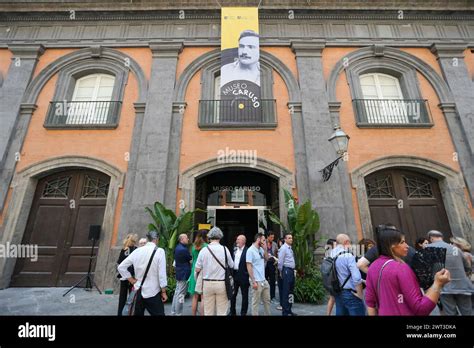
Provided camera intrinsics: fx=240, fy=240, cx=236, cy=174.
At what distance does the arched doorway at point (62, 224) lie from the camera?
7621mm

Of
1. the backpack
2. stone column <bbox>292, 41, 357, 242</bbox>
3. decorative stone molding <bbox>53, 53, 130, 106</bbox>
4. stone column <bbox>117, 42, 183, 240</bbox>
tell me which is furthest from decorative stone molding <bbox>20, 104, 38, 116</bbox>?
the backpack

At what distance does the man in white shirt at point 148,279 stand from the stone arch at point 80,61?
23.3 ft

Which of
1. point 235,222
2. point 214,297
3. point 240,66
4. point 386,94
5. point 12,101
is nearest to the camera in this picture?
point 214,297

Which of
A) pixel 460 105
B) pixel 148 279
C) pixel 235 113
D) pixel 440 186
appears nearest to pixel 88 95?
pixel 235 113

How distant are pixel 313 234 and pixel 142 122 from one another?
6.92 meters

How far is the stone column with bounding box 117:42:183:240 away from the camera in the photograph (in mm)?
7500

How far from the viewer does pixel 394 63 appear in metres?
9.53

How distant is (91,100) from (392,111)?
11466mm

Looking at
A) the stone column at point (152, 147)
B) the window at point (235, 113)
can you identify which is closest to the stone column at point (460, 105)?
the window at point (235, 113)

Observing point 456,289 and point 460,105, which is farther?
point 460,105

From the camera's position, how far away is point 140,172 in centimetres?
784

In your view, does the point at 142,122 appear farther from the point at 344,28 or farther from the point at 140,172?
the point at 344,28

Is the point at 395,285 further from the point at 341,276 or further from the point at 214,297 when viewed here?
the point at 214,297
